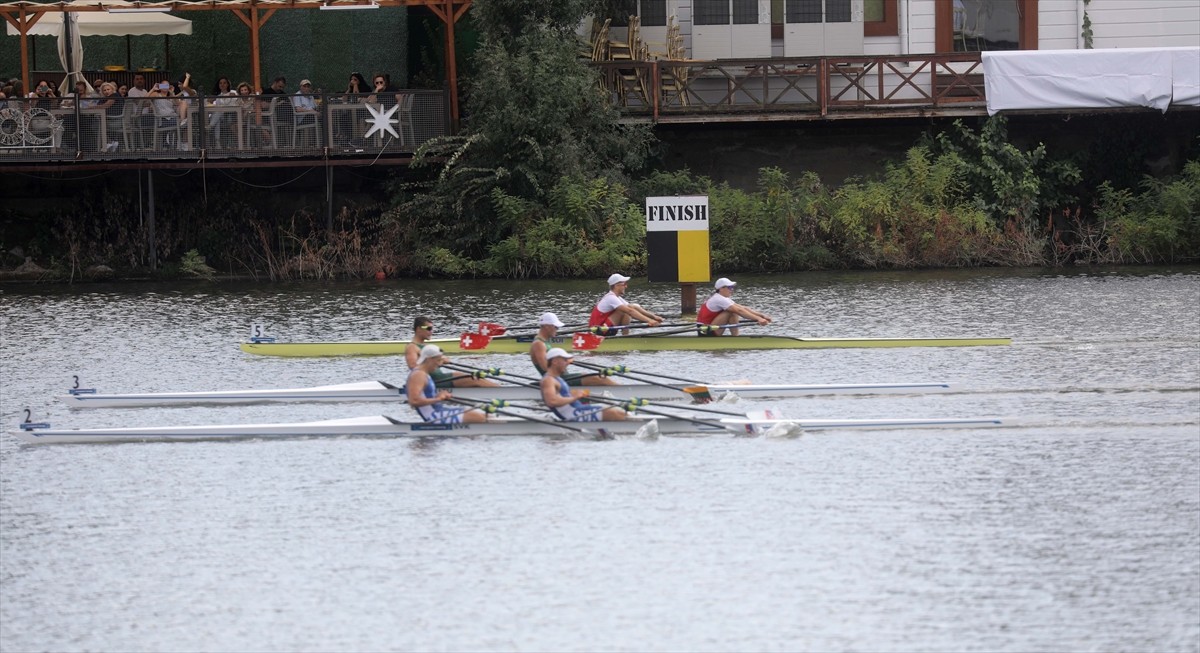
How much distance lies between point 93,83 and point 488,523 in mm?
23531

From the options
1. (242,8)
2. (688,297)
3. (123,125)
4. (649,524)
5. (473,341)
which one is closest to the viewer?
(649,524)

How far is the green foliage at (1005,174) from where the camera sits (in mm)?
32969

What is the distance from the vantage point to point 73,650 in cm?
1099

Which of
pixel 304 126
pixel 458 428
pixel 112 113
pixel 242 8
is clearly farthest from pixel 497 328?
pixel 242 8

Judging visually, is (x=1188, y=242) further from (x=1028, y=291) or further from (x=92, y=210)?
(x=92, y=210)

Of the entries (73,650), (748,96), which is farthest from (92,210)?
(73,650)

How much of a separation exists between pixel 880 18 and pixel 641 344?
47.5ft

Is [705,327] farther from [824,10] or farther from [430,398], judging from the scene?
[824,10]

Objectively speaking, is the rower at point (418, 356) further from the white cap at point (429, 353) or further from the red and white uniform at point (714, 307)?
the red and white uniform at point (714, 307)

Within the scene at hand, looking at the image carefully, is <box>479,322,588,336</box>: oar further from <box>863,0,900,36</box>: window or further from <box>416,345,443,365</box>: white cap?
<box>863,0,900,36</box>: window

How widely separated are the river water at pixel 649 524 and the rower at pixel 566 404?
399mm

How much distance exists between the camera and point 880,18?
34.1 meters

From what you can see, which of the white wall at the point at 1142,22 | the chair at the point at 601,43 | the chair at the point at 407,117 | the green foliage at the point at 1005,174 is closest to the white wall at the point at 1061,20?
the white wall at the point at 1142,22

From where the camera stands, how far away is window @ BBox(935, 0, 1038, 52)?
3369 centimetres
